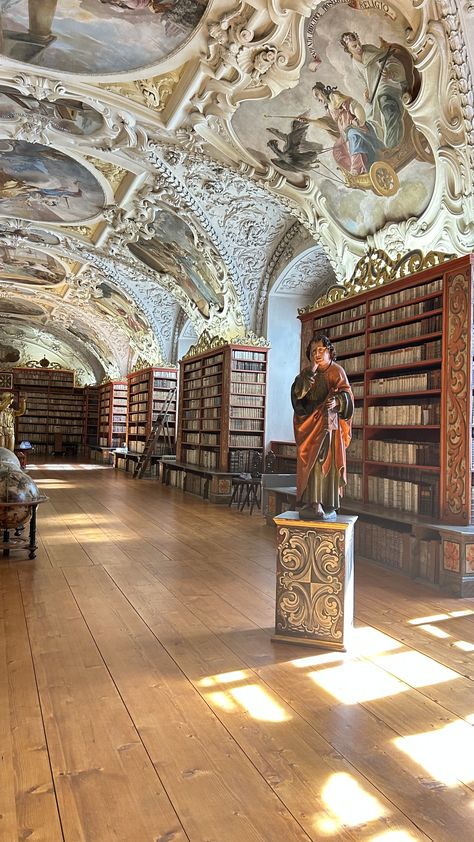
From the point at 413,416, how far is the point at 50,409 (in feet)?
91.7

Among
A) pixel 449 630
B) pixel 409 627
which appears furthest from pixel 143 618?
pixel 449 630

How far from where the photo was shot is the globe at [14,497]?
265 inches

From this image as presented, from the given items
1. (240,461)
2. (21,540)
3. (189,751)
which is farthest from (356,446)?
(189,751)

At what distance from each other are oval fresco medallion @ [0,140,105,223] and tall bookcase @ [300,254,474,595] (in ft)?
21.2

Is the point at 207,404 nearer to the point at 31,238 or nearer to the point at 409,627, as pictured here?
the point at 31,238

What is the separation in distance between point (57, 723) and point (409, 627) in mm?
2983

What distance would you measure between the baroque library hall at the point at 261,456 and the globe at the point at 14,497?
25 millimetres

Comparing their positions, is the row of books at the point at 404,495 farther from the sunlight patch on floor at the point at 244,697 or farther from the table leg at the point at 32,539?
the table leg at the point at 32,539

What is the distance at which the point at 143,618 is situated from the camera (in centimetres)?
496

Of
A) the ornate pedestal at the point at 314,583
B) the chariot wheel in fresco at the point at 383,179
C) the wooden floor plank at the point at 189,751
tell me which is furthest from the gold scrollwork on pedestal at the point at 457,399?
the wooden floor plank at the point at 189,751

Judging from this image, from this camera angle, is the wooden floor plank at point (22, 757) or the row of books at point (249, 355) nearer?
the wooden floor plank at point (22, 757)

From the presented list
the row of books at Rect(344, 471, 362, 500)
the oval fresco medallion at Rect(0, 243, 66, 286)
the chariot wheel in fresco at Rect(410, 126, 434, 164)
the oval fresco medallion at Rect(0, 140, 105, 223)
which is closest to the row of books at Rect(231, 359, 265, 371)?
the oval fresco medallion at Rect(0, 140, 105, 223)

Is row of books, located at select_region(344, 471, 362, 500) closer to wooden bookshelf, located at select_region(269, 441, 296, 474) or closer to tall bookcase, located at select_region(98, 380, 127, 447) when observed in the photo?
wooden bookshelf, located at select_region(269, 441, 296, 474)

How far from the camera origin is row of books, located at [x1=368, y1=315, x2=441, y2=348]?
711cm
